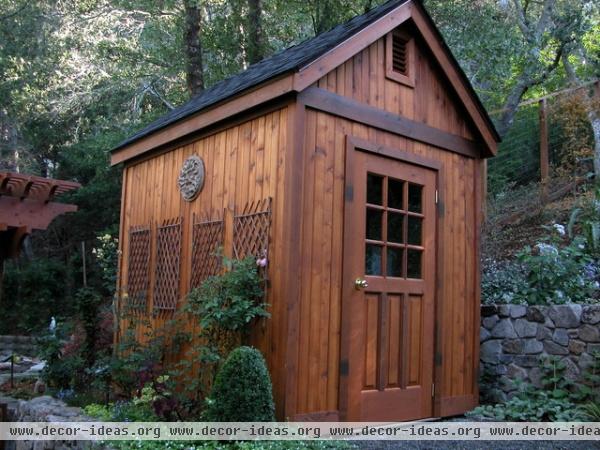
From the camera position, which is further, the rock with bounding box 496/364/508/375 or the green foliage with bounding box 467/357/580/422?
the rock with bounding box 496/364/508/375

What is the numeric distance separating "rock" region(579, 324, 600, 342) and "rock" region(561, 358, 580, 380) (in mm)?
249

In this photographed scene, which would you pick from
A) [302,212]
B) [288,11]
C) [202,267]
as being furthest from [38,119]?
[302,212]

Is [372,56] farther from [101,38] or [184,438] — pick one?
[101,38]

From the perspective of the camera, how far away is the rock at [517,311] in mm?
6211

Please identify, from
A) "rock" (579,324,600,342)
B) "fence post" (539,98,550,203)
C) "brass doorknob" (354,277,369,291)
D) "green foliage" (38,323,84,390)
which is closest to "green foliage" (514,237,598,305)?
"rock" (579,324,600,342)

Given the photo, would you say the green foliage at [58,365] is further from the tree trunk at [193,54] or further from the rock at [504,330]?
the tree trunk at [193,54]

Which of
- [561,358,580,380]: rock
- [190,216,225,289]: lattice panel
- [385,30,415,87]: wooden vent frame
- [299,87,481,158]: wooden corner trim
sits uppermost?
[385,30,415,87]: wooden vent frame

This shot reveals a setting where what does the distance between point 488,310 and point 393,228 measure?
1.77 meters

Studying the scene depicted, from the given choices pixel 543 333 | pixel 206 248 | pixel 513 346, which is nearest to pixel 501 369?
pixel 513 346

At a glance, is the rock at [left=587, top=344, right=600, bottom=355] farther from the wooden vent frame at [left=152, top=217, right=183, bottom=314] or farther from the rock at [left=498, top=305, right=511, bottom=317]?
the wooden vent frame at [left=152, top=217, right=183, bottom=314]

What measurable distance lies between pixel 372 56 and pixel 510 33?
6.47 meters

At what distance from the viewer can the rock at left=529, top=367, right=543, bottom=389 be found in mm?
5938

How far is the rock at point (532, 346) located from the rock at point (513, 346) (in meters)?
0.04

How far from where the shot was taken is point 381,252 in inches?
206
